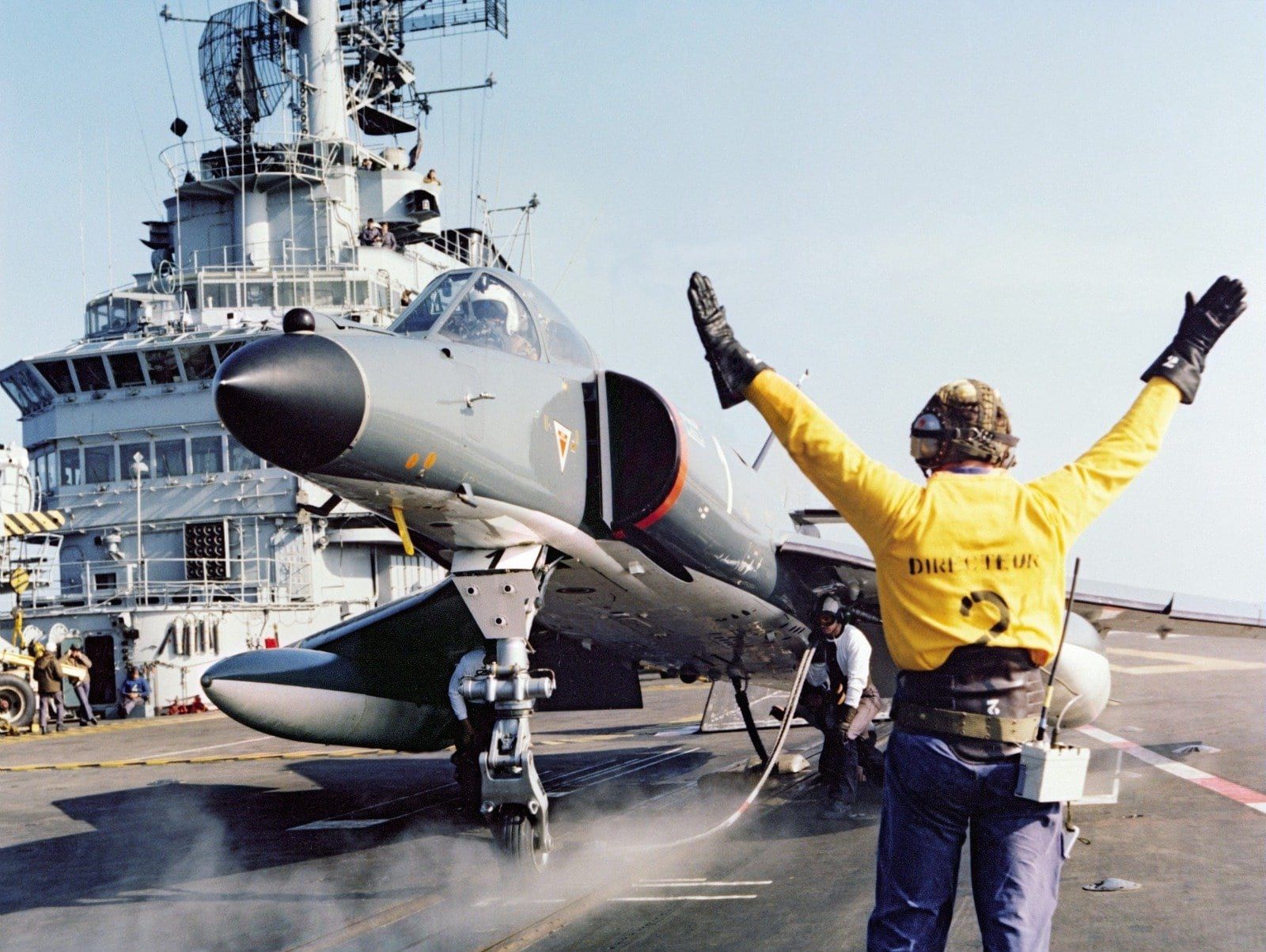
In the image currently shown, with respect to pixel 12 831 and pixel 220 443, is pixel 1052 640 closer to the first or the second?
pixel 12 831

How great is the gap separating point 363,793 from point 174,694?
1797 cm

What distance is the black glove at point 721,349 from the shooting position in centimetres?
359

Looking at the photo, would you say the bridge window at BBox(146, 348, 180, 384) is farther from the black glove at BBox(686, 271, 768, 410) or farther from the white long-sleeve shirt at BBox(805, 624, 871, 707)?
the black glove at BBox(686, 271, 768, 410)

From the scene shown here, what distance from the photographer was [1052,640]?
3.44m

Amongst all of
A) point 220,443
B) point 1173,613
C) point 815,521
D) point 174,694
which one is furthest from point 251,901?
point 220,443

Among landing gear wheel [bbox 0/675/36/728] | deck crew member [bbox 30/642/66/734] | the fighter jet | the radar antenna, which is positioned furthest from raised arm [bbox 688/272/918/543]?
the radar antenna

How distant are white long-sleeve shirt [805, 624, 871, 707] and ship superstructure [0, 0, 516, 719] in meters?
20.3

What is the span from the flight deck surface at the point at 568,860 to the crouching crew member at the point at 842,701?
16.4 inches

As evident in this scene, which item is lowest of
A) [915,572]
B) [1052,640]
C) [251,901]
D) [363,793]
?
[363,793]

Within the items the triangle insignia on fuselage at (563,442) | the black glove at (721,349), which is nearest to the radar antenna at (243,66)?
the triangle insignia on fuselage at (563,442)

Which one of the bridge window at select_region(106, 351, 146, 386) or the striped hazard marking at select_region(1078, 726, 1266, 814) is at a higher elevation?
the bridge window at select_region(106, 351, 146, 386)

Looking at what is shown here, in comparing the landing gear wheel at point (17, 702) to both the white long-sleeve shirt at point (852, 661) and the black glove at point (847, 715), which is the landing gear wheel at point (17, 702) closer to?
the white long-sleeve shirt at point (852, 661)

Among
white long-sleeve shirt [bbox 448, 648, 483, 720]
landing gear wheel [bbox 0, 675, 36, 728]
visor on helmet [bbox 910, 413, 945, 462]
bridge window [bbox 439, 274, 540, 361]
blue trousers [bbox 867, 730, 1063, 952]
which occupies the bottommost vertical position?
landing gear wheel [bbox 0, 675, 36, 728]

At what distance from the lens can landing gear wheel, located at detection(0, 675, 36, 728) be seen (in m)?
23.8
